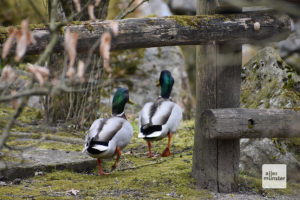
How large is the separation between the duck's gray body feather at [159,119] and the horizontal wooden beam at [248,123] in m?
1.49

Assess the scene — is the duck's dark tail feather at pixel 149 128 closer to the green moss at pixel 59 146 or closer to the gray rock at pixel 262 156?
the green moss at pixel 59 146

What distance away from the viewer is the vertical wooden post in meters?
3.46

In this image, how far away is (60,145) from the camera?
201 inches

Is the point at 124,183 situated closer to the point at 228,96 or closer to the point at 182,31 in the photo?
the point at 228,96

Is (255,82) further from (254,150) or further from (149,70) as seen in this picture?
(149,70)

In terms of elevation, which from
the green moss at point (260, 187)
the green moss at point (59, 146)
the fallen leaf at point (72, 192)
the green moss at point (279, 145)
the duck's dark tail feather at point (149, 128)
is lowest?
the green moss at point (260, 187)

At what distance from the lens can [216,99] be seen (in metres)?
3.49

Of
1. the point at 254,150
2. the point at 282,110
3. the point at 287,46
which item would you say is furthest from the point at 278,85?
the point at 287,46

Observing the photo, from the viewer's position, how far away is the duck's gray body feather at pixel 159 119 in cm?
484

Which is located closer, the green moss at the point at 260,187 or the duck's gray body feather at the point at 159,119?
the green moss at the point at 260,187

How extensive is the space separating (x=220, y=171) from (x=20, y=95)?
2.48 m

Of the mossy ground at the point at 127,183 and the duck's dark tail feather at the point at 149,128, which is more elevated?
the duck's dark tail feather at the point at 149,128

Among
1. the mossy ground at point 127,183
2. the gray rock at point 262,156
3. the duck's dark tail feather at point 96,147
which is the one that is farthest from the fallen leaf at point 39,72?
the gray rock at point 262,156

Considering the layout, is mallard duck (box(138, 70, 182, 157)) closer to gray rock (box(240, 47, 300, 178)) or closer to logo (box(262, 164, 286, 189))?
gray rock (box(240, 47, 300, 178))
